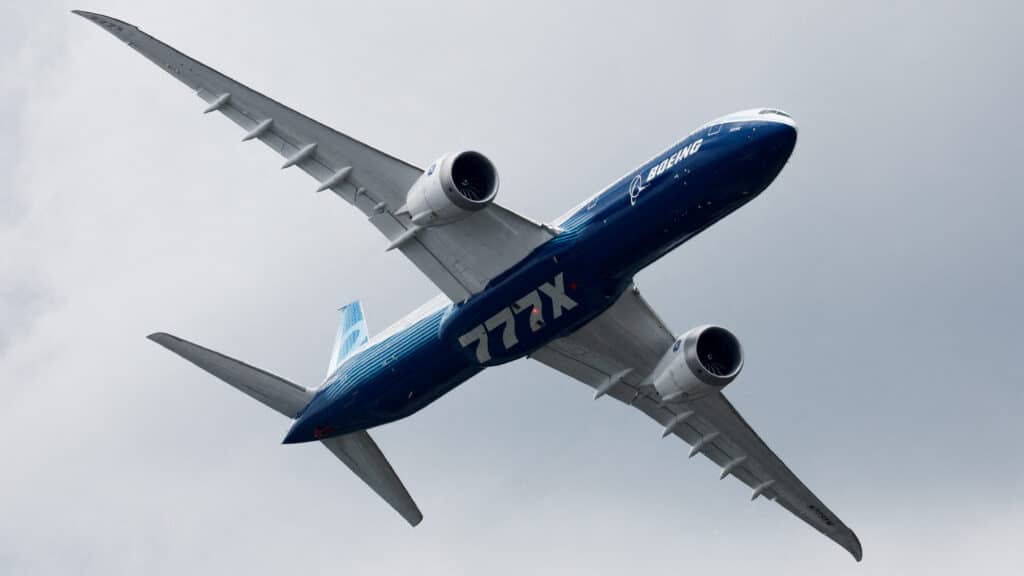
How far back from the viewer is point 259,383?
55.6 metres

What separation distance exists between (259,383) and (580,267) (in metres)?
13.3

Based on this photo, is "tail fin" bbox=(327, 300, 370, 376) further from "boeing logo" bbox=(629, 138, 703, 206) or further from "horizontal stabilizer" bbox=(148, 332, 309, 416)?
"boeing logo" bbox=(629, 138, 703, 206)

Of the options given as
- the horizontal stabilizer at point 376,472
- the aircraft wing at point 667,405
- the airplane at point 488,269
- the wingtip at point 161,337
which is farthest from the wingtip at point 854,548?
the wingtip at point 161,337

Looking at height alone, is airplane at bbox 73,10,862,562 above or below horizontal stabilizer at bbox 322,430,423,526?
above

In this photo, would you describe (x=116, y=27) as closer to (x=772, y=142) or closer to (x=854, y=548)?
(x=772, y=142)

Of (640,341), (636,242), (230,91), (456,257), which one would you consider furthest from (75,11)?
(640,341)

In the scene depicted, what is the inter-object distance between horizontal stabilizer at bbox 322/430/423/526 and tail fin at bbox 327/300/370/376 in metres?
2.81

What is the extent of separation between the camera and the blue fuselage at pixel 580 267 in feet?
154

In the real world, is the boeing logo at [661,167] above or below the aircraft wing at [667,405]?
above

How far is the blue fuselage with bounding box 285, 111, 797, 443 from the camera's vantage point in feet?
154

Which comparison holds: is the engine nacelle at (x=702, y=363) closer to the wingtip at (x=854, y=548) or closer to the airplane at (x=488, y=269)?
the airplane at (x=488, y=269)

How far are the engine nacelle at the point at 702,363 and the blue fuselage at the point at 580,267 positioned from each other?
492 centimetres

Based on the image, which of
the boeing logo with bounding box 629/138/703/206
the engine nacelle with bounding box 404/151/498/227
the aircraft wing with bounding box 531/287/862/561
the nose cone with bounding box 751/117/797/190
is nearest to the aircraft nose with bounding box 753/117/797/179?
the nose cone with bounding box 751/117/797/190

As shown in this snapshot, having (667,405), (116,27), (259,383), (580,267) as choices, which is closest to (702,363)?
(667,405)
